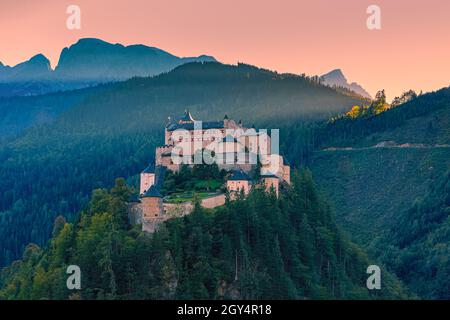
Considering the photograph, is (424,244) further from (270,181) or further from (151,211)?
(151,211)

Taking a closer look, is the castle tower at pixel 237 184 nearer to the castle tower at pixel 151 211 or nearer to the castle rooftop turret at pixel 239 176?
the castle rooftop turret at pixel 239 176

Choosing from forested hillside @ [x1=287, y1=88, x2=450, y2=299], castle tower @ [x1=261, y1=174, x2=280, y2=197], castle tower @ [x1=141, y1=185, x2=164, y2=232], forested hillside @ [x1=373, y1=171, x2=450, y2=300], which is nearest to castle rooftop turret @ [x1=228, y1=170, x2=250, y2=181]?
castle tower @ [x1=261, y1=174, x2=280, y2=197]

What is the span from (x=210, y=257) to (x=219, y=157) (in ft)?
64.2

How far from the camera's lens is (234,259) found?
70.2m

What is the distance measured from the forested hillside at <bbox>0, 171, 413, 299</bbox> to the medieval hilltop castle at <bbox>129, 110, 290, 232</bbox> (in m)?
1.91

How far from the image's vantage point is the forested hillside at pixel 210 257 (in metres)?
66.5

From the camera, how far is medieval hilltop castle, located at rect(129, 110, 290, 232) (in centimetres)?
7900

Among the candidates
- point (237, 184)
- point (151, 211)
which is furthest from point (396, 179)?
point (151, 211)

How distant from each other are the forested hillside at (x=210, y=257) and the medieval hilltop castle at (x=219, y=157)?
1913 mm

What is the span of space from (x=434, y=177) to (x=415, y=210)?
15.1 metres

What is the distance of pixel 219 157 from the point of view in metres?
86.9

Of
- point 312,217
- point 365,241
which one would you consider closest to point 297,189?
point 312,217

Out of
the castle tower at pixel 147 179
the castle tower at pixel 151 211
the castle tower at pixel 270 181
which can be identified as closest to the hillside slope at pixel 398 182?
the castle tower at pixel 270 181

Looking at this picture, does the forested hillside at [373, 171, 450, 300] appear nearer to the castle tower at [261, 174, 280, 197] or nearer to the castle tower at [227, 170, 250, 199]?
the castle tower at [261, 174, 280, 197]
